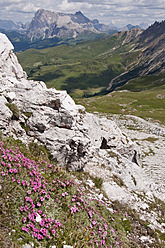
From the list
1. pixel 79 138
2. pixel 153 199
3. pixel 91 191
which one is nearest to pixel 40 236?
pixel 91 191

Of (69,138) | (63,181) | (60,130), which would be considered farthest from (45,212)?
(60,130)

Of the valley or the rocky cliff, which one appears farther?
the rocky cliff

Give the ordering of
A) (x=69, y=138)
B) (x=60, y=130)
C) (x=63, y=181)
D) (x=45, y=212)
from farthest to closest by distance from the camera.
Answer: (x=60, y=130) < (x=69, y=138) < (x=63, y=181) < (x=45, y=212)

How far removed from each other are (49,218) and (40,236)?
3.13ft

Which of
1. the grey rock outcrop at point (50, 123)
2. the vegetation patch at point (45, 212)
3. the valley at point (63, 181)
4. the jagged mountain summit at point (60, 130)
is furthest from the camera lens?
the jagged mountain summit at point (60, 130)

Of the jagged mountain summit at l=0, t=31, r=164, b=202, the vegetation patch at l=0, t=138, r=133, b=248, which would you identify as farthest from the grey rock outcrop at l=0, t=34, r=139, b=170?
the vegetation patch at l=0, t=138, r=133, b=248

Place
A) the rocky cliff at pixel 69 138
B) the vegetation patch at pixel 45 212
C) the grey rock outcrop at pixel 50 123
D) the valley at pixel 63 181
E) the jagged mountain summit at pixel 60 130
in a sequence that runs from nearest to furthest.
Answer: the vegetation patch at pixel 45 212 → the valley at pixel 63 181 → the rocky cliff at pixel 69 138 → the grey rock outcrop at pixel 50 123 → the jagged mountain summit at pixel 60 130

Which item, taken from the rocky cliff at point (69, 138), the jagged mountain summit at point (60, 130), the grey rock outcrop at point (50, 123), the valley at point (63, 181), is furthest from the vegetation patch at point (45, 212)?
the grey rock outcrop at point (50, 123)

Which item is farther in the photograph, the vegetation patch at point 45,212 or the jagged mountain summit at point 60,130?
the jagged mountain summit at point 60,130

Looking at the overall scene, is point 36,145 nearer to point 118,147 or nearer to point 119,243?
point 119,243

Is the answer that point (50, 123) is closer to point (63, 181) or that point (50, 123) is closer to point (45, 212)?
point (63, 181)

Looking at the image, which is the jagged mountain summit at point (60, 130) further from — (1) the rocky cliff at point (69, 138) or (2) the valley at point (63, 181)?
(2) the valley at point (63, 181)

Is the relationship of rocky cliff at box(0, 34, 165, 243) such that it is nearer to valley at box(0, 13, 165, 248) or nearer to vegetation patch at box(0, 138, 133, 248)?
valley at box(0, 13, 165, 248)

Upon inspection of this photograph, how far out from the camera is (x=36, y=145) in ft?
55.6
